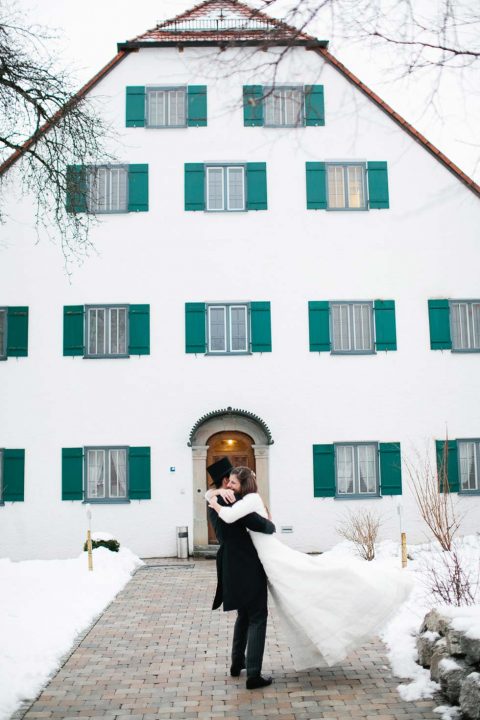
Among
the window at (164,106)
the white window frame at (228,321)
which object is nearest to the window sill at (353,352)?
the white window frame at (228,321)

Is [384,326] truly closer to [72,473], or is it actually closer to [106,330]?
[106,330]

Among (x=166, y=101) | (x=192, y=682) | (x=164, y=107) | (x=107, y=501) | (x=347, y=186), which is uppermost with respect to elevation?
(x=166, y=101)

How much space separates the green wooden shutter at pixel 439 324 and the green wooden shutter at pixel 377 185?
7.60 feet

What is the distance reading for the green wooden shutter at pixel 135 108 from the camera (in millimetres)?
16359

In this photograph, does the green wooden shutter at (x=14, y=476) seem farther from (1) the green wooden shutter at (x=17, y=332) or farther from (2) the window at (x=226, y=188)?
(2) the window at (x=226, y=188)

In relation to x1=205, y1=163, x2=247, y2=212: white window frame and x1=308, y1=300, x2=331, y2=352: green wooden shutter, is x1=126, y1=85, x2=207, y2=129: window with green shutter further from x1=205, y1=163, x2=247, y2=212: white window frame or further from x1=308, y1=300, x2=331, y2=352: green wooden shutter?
x1=308, y1=300, x2=331, y2=352: green wooden shutter

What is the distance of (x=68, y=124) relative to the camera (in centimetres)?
877

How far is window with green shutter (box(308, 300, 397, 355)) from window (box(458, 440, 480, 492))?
2487 millimetres

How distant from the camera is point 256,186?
52.7 ft

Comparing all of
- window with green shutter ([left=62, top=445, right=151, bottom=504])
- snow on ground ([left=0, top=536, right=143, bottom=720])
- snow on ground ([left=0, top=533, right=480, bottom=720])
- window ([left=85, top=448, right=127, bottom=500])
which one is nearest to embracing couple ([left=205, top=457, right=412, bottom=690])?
snow on ground ([left=0, top=533, right=480, bottom=720])

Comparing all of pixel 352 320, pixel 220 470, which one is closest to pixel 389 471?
pixel 352 320

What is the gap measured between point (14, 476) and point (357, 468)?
687 centimetres

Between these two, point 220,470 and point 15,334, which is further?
point 15,334

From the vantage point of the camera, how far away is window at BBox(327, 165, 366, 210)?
16.3 m
